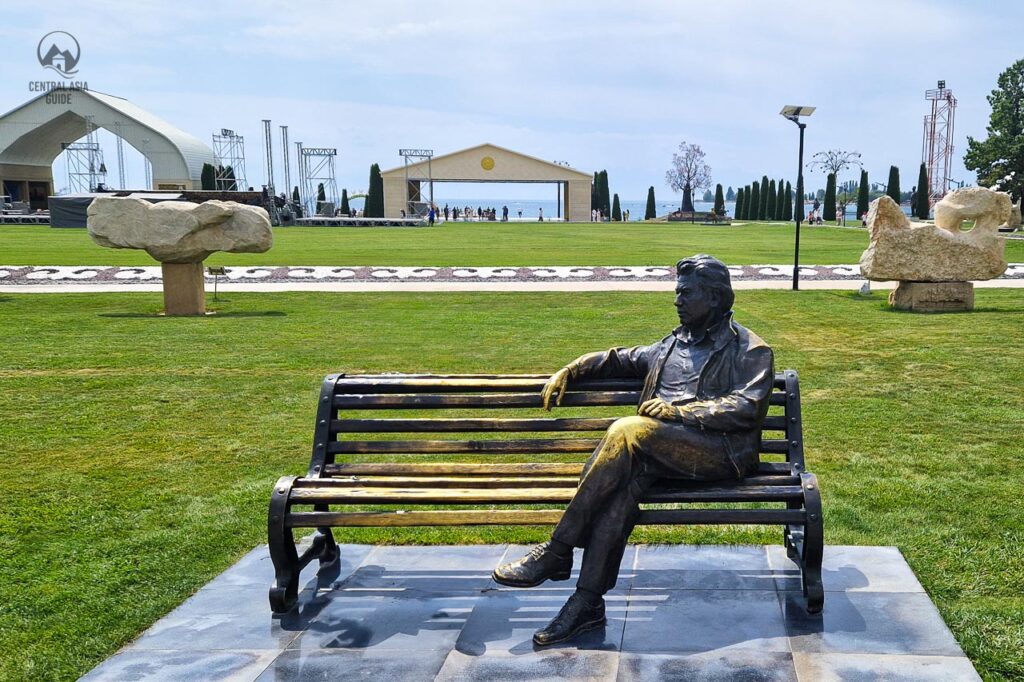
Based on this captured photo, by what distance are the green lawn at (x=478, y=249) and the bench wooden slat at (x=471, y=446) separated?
21.4 meters

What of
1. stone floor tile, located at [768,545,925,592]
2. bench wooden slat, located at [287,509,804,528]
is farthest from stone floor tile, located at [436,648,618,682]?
stone floor tile, located at [768,545,925,592]

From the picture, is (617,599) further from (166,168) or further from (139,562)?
(166,168)

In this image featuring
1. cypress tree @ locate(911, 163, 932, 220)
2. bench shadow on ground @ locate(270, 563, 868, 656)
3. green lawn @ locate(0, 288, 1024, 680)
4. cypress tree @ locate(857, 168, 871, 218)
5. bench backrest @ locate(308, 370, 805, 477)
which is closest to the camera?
bench shadow on ground @ locate(270, 563, 868, 656)

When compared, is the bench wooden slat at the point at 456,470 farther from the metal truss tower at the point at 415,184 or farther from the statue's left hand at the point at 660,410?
the metal truss tower at the point at 415,184

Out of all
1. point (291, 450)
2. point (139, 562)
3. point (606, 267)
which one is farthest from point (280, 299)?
point (139, 562)

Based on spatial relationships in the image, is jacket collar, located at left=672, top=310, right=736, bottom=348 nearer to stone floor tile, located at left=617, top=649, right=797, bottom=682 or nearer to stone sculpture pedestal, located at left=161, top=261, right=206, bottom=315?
stone floor tile, located at left=617, top=649, right=797, bottom=682

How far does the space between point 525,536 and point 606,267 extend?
63.3ft

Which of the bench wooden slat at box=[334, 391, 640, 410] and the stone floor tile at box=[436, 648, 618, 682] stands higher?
the bench wooden slat at box=[334, 391, 640, 410]

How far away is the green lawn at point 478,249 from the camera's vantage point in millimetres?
27062

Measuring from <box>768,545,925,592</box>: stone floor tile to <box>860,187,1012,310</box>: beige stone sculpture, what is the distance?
11.2 meters

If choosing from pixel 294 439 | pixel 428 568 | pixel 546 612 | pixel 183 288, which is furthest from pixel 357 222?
pixel 546 612

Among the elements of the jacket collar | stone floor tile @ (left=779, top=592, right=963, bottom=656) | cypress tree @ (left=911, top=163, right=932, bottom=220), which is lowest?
stone floor tile @ (left=779, top=592, right=963, bottom=656)

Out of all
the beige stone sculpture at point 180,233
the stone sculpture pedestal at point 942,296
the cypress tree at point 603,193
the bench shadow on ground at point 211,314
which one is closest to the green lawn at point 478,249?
the bench shadow on ground at point 211,314

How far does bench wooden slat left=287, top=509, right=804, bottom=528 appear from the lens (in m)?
4.02
